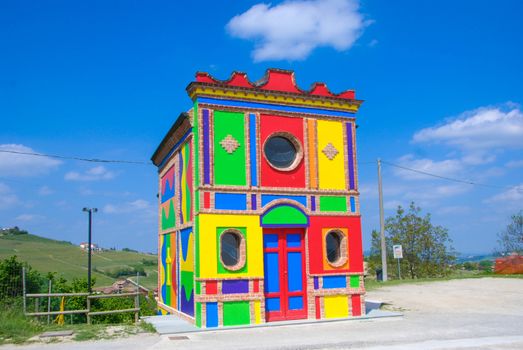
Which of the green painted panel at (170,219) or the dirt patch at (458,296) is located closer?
the dirt patch at (458,296)

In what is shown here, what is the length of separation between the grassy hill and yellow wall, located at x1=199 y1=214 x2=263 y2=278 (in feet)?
128

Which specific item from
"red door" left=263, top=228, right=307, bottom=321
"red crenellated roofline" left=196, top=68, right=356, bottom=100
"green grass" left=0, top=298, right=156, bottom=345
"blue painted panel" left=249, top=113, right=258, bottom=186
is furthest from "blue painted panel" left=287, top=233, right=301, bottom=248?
"green grass" left=0, top=298, right=156, bottom=345

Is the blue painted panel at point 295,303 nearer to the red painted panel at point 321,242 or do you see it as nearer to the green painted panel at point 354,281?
the red painted panel at point 321,242

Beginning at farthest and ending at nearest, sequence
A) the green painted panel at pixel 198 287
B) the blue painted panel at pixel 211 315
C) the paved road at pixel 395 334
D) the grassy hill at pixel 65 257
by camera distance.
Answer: the grassy hill at pixel 65 257
the green painted panel at pixel 198 287
the blue painted panel at pixel 211 315
the paved road at pixel 395 334

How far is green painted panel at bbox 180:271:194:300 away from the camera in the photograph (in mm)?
14336

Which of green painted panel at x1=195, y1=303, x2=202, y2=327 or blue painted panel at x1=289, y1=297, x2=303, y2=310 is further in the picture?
blue painted panel at x1=289, y1=297, x2=303, y2=310

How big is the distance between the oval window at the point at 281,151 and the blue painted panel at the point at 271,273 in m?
2.70

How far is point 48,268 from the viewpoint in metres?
56.3

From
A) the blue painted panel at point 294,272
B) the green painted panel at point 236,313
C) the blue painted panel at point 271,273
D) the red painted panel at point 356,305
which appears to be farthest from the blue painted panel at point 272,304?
the red painted panel at point 356,305

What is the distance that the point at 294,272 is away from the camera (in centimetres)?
1450

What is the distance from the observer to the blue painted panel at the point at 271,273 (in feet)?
46.5

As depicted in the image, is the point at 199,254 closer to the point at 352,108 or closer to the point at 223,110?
the point at 223,110

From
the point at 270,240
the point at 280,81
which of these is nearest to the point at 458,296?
the point at 270,240

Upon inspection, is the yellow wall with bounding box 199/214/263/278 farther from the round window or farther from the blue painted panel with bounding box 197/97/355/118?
the blue painted panel with bounding box 197/97/355/118
